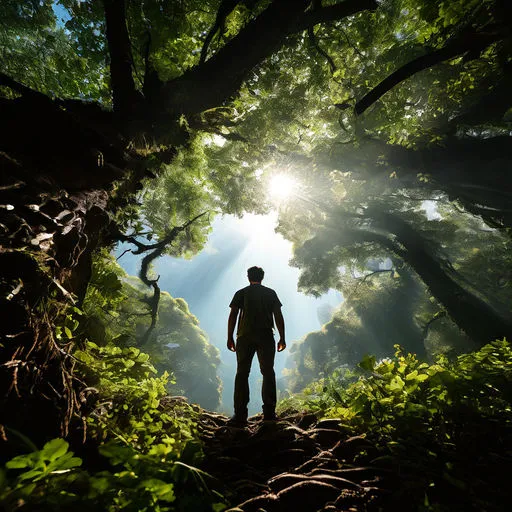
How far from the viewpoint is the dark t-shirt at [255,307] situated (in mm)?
4109

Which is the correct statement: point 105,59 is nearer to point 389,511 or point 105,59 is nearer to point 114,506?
point 114,506

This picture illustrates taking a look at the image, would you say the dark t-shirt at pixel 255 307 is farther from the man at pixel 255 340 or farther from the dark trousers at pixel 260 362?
the dark trousers at pixel 260 362

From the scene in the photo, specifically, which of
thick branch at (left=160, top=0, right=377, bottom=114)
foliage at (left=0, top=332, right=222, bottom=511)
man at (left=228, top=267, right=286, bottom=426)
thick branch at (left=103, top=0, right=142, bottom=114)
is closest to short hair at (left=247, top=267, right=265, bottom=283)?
man at (left=228, top=267, right=286, bottom=426)

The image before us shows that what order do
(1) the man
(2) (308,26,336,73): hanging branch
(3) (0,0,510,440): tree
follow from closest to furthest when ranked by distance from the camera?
(3) (0,0,510,440): tree → (1) the man → (2) (308,26,336,73): hanging branch

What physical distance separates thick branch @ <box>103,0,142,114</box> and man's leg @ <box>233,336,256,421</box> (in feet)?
13.2

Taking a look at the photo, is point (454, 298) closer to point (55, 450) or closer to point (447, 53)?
point (447, 53)

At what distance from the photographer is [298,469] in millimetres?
1801

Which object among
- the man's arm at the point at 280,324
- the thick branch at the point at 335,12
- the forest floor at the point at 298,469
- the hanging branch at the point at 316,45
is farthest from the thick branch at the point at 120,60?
the forest floor at the point at 298,469

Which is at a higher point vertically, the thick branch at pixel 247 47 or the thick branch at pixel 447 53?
the thick branch at pixel 247 47

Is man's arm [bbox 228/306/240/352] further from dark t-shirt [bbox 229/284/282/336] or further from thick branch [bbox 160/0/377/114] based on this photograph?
thick branch [bbox 160/0/377/114]

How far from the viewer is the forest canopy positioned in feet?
4.73

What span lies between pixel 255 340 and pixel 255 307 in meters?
0.54

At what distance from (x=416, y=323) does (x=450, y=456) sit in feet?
107

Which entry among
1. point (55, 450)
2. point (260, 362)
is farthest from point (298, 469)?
point (260, 362)
